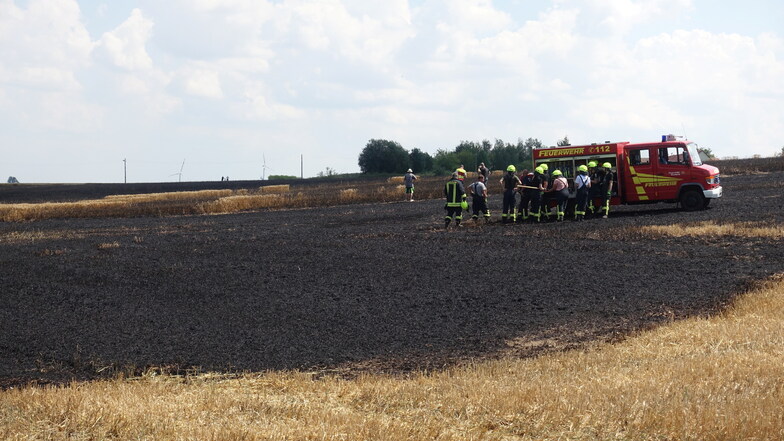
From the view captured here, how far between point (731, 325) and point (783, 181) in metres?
34.9

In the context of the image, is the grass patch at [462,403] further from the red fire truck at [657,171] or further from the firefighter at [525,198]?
the red fire truck at [657,171]

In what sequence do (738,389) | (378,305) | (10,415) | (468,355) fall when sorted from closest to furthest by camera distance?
(10,415), (738,389), (468,355), (378,305)

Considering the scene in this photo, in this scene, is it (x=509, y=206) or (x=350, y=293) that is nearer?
(x=350, y=293)

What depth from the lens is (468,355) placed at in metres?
11.3

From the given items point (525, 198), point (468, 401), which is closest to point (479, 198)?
point (525, 198)

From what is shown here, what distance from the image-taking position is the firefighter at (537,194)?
91.0 feet

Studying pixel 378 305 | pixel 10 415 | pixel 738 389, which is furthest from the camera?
pixel 378 305

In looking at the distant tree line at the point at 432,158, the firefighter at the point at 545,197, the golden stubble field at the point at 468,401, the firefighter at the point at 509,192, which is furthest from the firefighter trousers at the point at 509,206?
the distant tree line at the point at 432,158

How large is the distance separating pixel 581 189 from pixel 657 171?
2.95m

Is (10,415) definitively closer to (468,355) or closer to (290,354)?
(290,354)

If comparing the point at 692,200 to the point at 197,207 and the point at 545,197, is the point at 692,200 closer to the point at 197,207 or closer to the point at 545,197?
the point at 545,197

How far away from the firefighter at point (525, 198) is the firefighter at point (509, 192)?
0.36 meters

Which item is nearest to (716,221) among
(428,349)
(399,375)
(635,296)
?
(635,296)

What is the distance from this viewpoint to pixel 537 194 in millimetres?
28141
